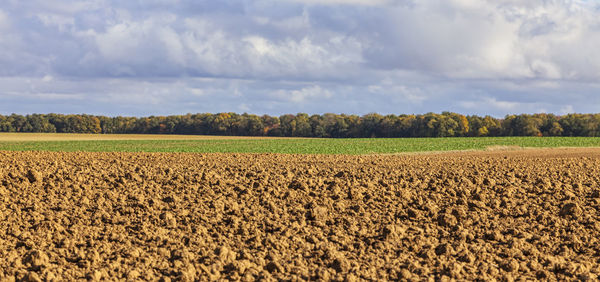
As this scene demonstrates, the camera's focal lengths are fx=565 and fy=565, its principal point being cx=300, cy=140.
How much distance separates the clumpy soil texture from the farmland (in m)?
0.04

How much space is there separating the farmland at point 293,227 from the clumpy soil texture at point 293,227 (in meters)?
0.04

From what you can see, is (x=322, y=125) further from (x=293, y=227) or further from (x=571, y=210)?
(x=293, y=227)

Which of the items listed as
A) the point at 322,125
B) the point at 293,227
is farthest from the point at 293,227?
the point at 322,125

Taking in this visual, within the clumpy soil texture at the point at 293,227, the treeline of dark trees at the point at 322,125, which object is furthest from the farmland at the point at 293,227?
the treeline of dark trees at the point at 322,125

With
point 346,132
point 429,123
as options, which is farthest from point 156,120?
point 429,123

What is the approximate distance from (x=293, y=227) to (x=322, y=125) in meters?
93.3

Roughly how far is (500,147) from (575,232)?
43766 mm

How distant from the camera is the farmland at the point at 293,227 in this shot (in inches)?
385

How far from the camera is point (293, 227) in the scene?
478 inches

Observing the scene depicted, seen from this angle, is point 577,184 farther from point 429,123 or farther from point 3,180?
point 429,123

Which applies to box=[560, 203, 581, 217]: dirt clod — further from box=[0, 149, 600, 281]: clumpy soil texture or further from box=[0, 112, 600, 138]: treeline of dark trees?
box=[0, 112, 600, 138]: treeline of dark trees

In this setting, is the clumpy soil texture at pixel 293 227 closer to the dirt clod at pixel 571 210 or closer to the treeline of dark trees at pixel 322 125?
the dirt clod at pixel 571 210

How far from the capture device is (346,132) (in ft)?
340

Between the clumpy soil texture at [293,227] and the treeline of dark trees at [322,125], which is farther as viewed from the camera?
the treeline of dark trees at [322,125]
